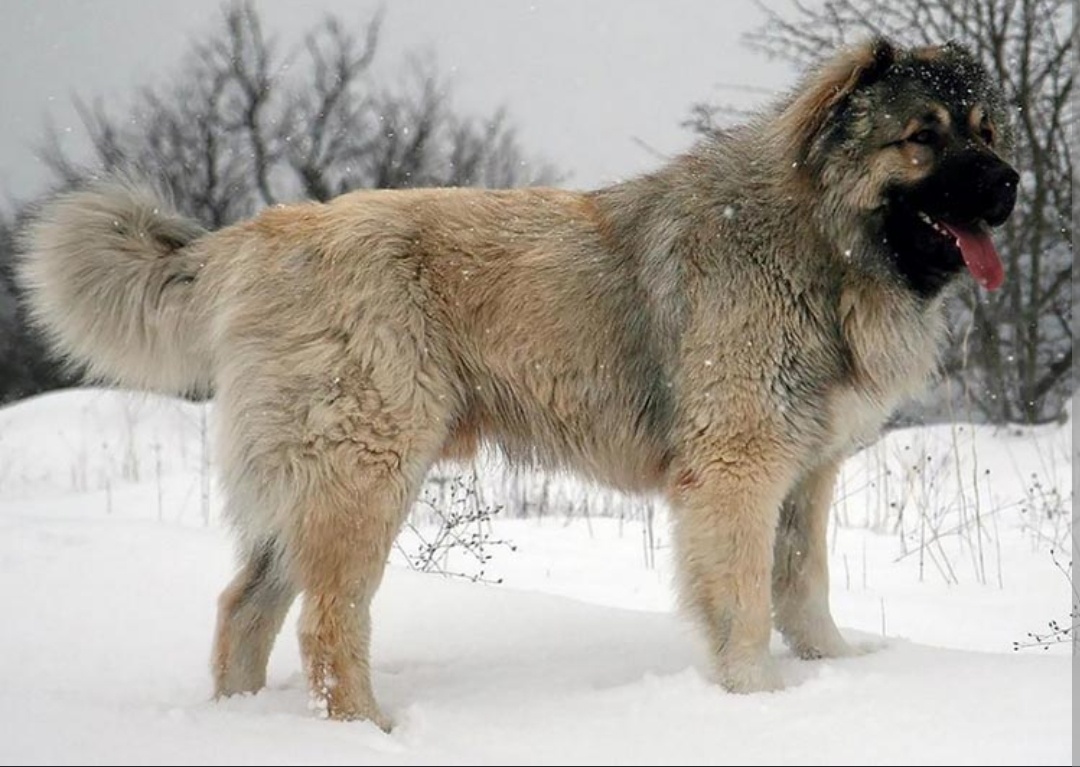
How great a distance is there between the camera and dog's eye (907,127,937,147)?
130 inches

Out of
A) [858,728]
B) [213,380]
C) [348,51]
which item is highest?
[348,51]

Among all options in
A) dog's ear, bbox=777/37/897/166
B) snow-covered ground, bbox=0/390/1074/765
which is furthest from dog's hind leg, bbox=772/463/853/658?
dog's ear, bbox=777/37/897/166

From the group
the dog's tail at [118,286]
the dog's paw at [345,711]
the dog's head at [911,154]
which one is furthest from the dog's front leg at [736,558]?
the dog's tail at [118,286]

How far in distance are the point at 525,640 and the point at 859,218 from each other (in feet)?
5.87

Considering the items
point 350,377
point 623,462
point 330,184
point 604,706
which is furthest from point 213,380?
point 330,184

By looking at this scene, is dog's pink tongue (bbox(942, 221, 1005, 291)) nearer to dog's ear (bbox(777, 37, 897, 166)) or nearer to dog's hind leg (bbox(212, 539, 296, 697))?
dog's ear (bbox(777, 37, 897, 166))

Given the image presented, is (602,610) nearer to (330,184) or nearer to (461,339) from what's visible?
(461,339)

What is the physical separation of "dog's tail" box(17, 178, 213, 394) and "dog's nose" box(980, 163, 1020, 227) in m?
2.30

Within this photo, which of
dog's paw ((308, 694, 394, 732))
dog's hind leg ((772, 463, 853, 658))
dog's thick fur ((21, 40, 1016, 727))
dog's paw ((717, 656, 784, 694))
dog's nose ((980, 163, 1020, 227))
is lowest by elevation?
dog's paw ((308, 694, 394, 732))

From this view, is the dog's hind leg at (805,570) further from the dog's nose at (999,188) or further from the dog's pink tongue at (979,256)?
the dog's nose at (999,188)

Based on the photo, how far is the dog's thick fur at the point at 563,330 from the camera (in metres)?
3.21

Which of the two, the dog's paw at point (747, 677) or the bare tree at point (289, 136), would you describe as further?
the bare tree at point (289, 136)

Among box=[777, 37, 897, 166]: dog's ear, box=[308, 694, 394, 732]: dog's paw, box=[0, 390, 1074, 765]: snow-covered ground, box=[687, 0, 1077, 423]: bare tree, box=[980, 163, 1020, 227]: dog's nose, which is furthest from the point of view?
box=[687, 0, 1077, 423]: bare tree

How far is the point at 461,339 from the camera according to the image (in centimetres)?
343
